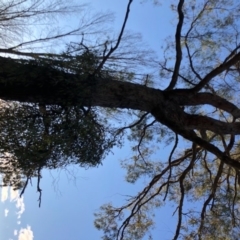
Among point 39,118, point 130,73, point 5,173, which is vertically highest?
point 130,73

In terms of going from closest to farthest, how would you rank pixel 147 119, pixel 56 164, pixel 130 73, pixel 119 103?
pixel 56 164
pixel 119 103
pixel 130 73
pixel 147 119

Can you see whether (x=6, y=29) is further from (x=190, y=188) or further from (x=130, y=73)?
(x=190, y=188)

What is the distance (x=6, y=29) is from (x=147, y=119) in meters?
2.68

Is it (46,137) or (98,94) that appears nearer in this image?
(46,137)

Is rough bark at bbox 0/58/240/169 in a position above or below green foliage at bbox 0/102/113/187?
above

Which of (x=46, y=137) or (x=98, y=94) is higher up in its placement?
(x=98, y=94)

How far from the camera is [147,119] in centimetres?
624

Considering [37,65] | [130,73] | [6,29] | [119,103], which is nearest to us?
[37,65]

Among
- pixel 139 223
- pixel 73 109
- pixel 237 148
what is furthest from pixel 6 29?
pixel 237 148

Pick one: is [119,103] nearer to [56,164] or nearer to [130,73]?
[130,73]

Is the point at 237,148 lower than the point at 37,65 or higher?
higher

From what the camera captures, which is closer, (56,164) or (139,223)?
(56,164)

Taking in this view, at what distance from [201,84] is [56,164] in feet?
7.18

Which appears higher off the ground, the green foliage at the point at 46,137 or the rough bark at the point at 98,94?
the rough bark at the point at 98,94
